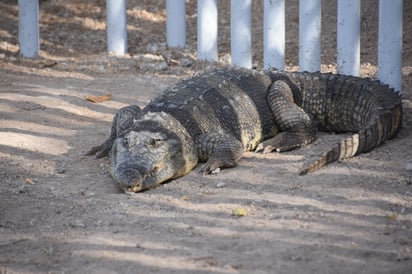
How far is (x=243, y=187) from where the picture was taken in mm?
5477

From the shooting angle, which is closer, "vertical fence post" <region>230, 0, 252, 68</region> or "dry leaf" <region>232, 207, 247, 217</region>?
"dry leaf" <region>232, 207, 247, 217</region>

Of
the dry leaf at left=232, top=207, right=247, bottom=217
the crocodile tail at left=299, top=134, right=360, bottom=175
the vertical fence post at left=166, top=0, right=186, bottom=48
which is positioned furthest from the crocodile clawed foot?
the vertical fence post at left=166, top=0, right=186, bottom=48

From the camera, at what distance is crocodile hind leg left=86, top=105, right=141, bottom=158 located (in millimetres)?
6363

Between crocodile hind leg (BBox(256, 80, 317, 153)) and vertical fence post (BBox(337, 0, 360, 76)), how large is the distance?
2.99ft

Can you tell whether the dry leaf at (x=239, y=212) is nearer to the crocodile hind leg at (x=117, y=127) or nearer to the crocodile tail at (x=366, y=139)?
the crocodile tail at (x=366, y=139)

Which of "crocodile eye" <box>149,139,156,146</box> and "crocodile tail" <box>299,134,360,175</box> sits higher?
"crocodile eye" <box>149,139,156,146</box>

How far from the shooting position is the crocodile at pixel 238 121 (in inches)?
230

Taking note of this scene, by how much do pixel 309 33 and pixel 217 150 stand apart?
2.14m

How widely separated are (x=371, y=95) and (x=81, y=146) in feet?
7.89

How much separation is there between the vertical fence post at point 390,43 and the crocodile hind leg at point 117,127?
2258mm

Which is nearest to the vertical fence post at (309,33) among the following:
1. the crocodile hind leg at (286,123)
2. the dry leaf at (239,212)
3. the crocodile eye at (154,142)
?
the crocodile hind leg at (286,123)

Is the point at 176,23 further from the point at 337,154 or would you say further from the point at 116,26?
the point at 337,154

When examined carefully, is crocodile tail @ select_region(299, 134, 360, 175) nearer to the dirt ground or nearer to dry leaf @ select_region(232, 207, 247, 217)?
the dirt ground

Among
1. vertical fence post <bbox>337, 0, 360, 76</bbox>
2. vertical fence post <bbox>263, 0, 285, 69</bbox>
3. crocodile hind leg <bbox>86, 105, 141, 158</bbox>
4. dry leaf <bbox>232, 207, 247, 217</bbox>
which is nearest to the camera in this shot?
dry leaf <bbox>232, 207, 247, 217</bbox>
